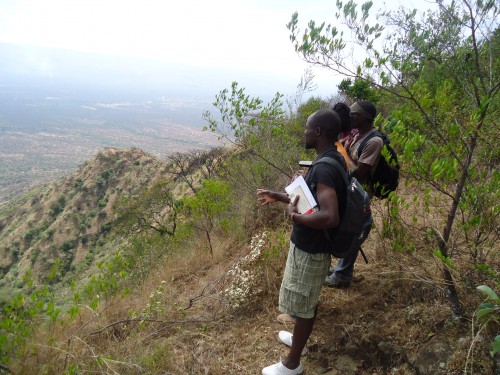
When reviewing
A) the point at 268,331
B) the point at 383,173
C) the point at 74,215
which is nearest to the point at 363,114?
the point at 383,173

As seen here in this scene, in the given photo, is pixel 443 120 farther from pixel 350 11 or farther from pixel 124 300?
pixel 124 300

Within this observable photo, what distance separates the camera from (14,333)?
2166 mm

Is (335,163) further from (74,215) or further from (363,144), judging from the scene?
(74,215)

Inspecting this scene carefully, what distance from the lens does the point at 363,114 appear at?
271 centimetres

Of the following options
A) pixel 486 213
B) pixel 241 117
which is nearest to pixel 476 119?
pixel 486 213

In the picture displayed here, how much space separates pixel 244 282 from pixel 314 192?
1714mm

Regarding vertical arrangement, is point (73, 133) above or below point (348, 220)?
→ below

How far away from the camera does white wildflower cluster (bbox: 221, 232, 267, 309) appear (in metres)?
3.23

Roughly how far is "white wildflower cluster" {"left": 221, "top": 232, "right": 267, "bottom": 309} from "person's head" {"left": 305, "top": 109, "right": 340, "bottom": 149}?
1.81 meters

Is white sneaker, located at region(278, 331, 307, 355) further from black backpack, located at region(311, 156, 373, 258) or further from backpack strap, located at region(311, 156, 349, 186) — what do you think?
backpack strap, located at region(311, 156, 349, 186)

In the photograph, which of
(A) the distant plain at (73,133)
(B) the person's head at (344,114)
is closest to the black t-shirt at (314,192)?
(B) the person's head at (344,114)

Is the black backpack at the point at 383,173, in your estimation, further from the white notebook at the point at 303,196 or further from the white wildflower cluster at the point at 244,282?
the white wildflower cluster at the point at 244,282

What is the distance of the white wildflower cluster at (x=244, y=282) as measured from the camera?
3.23 meters

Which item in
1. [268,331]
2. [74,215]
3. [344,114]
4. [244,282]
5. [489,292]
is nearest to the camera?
[489,292]
